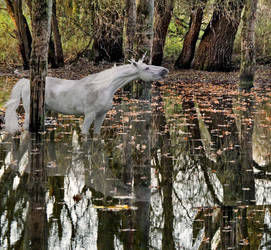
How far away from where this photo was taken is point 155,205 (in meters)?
7.27

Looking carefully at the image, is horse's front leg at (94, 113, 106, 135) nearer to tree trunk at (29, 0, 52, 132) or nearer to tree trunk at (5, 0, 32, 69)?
tree trunk at (29, 0, 52, 132)

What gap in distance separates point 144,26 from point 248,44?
5435 millimetres

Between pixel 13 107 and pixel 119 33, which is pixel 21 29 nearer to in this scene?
pixel 119 33

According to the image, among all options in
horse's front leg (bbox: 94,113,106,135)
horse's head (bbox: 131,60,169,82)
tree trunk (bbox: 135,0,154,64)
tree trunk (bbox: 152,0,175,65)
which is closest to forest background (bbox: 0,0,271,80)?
tree trunk (bbox: 152,0,175,65)

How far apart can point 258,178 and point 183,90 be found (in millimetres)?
14463

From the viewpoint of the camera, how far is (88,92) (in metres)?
11.7

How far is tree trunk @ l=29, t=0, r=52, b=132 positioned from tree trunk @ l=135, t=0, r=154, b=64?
19.7 feet

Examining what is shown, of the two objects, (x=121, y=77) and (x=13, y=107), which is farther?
(x=13, y=107)

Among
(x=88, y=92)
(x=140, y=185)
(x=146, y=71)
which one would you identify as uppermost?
(x=146, y=71)

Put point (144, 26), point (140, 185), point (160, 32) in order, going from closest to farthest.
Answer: point (140, 185), point (144, 26), point (160, 32)

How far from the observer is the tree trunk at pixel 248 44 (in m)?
21.1

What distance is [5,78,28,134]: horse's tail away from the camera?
1236 centimetres

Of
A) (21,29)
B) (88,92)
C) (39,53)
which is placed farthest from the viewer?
(21,29)

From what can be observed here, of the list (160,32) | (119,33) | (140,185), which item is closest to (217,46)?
(160,32)
